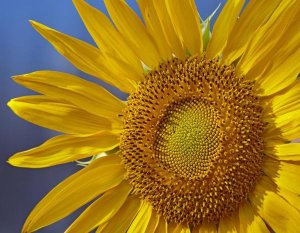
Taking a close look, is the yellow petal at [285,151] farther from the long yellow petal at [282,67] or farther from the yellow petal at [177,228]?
the yellow petal at [177,228]

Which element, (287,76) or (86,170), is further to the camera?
(86,170)

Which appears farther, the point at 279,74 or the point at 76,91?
the point at 76,91

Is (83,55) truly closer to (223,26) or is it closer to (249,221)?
(223,26)

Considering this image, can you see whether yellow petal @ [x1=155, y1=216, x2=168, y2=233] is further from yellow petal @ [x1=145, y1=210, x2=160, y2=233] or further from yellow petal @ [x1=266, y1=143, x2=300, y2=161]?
yellow petal @ [x1=266, y1=143, x2=300, y2=161]

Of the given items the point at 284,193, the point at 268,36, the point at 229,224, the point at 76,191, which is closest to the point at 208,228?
the point at 229,224

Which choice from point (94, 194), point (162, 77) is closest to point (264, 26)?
point (162, 77)

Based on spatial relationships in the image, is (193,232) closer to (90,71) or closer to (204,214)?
(204,214)

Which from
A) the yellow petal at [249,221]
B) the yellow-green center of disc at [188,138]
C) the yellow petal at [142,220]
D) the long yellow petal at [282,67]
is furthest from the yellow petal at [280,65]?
the yellow petal at [142,220]
